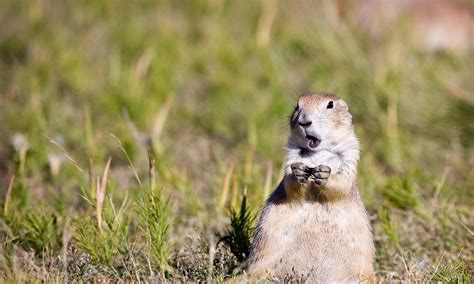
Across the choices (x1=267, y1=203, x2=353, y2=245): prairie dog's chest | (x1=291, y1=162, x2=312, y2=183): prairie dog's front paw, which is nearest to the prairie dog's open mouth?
(x1=291, y1=162, x2=312, y2=183): prairie dog's front paw

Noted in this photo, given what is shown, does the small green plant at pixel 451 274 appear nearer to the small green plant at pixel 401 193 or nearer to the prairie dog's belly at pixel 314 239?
the prairie dog's belly at pixel 314 239

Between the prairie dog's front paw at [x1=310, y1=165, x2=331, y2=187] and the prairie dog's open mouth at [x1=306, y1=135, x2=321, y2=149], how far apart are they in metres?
0.13

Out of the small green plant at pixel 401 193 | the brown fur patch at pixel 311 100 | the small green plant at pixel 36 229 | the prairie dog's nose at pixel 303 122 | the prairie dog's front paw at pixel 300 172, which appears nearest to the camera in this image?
the prairie dog's front paw at pixel 300 172

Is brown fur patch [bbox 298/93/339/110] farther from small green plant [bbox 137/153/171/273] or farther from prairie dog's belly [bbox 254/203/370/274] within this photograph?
small green plant [bbox 137/153/171/273]

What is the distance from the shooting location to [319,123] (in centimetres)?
327

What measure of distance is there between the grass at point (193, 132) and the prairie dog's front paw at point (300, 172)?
475 millimetres

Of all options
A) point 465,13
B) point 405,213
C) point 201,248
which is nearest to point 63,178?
point 201,248

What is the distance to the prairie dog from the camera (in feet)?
10.3

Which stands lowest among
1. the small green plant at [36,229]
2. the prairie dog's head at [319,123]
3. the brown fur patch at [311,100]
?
the small green plant at [36,229]

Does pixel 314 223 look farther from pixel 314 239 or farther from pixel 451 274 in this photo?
pixel 451 274

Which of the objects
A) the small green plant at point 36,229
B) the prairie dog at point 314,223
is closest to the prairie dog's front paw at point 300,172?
the prairie dog at point 314,223

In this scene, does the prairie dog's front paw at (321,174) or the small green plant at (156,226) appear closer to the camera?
the prairie dog's front paw at (321,174)

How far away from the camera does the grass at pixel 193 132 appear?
Answer: 362 centimetres

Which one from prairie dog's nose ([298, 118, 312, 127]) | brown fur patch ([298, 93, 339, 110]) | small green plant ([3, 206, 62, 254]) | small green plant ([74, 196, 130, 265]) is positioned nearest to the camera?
prairie dog's nose ([298, 118, 312, 127])
